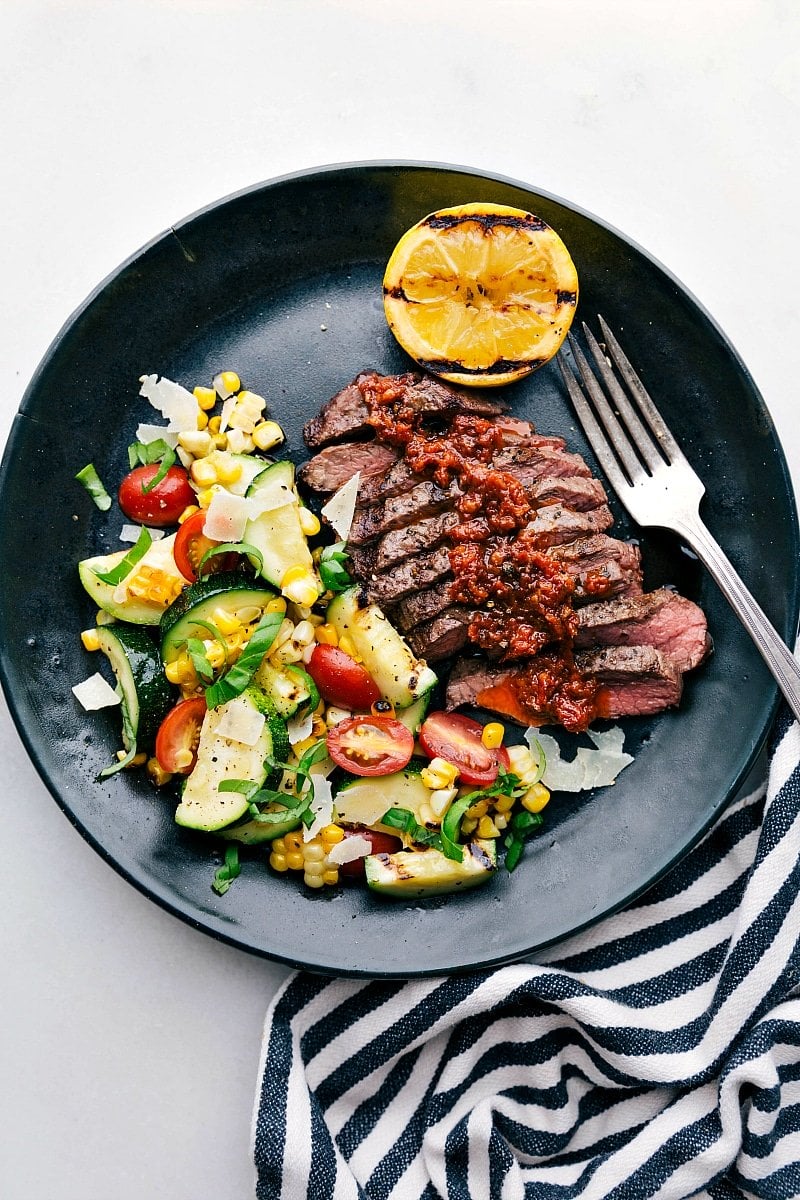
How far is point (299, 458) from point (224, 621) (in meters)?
0.93

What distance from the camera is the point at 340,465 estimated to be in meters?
4.60

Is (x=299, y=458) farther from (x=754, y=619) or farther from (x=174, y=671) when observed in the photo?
(x=754, y=619)

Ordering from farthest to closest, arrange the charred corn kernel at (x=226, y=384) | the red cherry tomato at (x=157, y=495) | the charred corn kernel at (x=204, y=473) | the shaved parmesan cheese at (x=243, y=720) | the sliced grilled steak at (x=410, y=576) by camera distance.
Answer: the charred corn kernel at (x=226, y=384) → the red cherry tomato at (x=157, y=495) → the charred corn kernel at (x=204, y=473) → the sliced grilled steak at (x=410, y=576) → the shaved parmesan cheese at (x=243, y=720)

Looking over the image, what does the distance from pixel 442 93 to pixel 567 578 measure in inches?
101

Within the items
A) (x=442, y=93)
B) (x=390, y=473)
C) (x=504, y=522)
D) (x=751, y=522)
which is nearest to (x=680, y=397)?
(x=751, y=522)

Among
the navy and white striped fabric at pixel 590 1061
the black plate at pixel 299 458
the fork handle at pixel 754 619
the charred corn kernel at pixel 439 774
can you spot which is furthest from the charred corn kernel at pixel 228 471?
the navy and white striped fabric at pixel 590 1061

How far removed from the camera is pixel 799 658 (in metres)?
4.75

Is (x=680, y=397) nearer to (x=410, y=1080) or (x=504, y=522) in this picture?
(x=504, y=522)

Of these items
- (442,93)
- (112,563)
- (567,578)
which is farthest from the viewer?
(442,93)

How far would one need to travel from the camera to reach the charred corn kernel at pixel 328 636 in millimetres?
4562

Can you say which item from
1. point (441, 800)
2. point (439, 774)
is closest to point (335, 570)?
point (439, 774)

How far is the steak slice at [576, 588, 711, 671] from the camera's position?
14.9 ft

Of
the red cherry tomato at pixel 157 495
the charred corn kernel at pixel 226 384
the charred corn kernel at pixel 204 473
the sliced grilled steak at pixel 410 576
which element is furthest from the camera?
the charred corn kernel at pixel 226 384

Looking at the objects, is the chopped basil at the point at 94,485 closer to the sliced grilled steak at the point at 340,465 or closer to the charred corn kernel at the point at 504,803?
the sliced grilled steak at the point at 340,465
